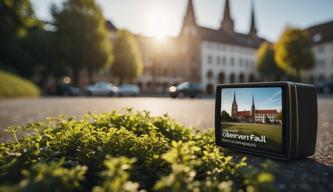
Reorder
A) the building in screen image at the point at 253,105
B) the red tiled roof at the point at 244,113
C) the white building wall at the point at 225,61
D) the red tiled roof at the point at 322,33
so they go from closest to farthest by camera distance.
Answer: the building in screen image at the point at 253,105, the red tiled roof at the point at 244,113, the red tiled roof at the point at 322,33, the white building wall at the point at 225,61

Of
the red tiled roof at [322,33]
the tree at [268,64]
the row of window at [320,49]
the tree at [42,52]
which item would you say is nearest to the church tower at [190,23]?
the tree at [268,64]

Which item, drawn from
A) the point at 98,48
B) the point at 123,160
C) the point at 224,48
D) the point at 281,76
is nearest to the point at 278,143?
the point at 123,160

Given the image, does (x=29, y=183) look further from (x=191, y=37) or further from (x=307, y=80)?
(x=307, y=80)

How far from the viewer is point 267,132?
101 inches

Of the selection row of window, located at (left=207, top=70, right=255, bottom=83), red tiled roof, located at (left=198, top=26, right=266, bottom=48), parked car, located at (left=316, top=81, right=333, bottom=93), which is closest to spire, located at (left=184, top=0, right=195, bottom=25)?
red tiled roof, located at (left=198, top=26, right=266, bottom=48)

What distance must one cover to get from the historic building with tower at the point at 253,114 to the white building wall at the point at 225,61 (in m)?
57.8

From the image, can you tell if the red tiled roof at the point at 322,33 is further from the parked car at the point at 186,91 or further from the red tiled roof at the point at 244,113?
the red tiled roof at the point at 244,113

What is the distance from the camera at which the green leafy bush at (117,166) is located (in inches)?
57.6

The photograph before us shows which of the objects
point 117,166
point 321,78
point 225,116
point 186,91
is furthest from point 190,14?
point 117,166

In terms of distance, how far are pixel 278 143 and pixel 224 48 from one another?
63587 mm

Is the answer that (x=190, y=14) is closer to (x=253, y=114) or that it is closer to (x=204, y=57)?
(x=204, y=57)

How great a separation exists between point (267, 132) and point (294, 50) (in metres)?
40.9

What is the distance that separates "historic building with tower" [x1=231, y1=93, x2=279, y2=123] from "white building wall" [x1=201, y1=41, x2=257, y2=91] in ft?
189

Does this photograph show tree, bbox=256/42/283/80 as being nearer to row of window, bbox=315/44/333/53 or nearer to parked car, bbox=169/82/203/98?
row of window, bbox=315/44/333/53
